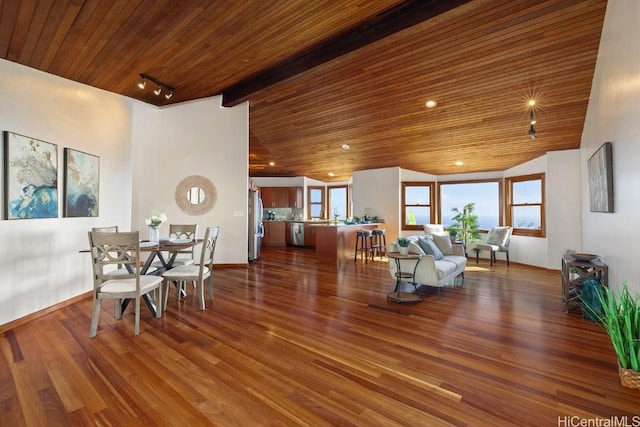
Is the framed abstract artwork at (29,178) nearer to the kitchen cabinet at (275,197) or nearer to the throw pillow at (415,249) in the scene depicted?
the throw pillow at (415,249)

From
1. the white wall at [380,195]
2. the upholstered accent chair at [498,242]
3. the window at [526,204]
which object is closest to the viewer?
the window at [526,204]

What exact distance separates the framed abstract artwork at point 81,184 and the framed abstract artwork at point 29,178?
Result: 0.15m

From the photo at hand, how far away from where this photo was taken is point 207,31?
11.3 ft

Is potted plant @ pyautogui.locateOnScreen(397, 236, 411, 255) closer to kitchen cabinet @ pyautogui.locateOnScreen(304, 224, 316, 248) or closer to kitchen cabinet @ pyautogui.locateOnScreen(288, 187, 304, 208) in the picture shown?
kitchen cabinet @ pyautogui.locateOnScreen(304, 224, 316, 248)

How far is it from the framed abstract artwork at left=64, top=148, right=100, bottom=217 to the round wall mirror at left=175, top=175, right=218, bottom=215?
5.46ft

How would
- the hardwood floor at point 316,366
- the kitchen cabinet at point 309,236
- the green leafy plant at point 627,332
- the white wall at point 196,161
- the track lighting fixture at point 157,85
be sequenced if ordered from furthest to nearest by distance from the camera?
the kitchen cabinet at point 309,236
the white wall at point 196,161
the track lighting fixture at point 157,85
the green leafy plant at point 627,332
the hardwood floor at point 316,366

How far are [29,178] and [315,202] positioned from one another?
A: 7985 mm

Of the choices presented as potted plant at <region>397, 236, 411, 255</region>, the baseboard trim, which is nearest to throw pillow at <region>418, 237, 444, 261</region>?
potted plant at <region>397, 236, 411, 255</region>

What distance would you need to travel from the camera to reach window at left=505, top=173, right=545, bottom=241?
6.23 metres

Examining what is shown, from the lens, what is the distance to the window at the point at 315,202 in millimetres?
10547

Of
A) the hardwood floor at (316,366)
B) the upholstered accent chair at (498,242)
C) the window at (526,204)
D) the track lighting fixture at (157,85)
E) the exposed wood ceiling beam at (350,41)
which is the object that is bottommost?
the hardwood floor at (316,366)

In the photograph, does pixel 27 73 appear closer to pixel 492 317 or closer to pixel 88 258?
pixel 88 258

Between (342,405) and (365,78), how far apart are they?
15.3ft

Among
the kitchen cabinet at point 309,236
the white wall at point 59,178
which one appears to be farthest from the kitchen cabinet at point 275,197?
the white wall at point 59,178
